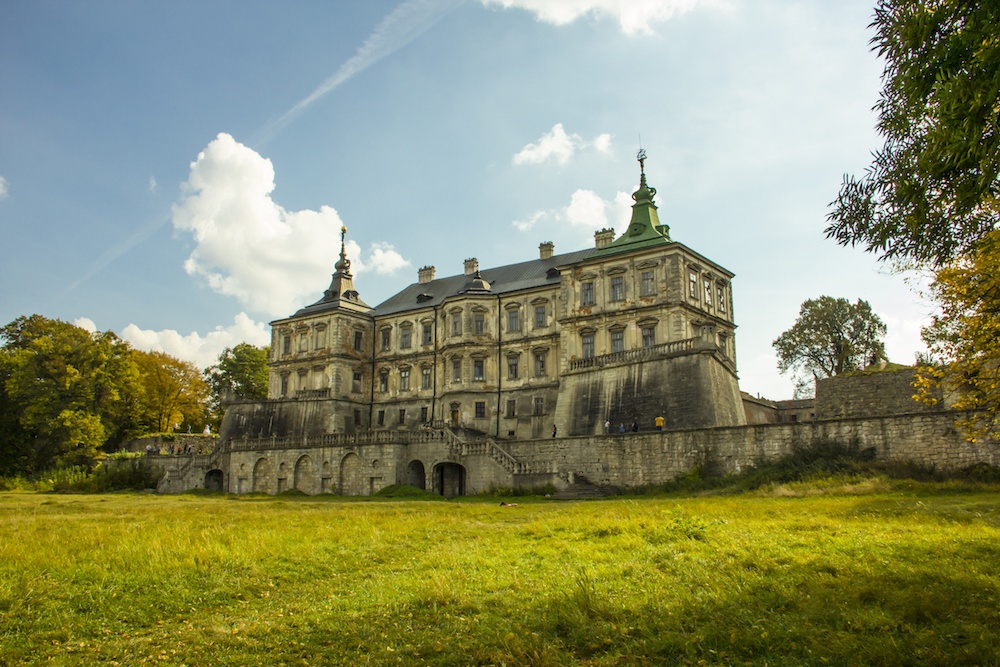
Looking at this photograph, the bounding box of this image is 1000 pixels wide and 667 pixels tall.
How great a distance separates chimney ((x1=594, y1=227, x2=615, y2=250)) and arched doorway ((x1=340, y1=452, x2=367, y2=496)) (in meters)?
22.8

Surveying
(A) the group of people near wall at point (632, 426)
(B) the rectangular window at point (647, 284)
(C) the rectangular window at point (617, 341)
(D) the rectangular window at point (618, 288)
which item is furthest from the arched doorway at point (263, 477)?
(B) the rectangular window at point (647, 284)

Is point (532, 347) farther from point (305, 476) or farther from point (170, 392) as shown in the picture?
point (170, 392)

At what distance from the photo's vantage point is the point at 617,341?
49.0 metres

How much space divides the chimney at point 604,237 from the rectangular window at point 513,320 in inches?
303

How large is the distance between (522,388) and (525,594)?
4331 cm

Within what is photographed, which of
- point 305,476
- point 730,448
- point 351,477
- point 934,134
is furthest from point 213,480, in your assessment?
point 934,134

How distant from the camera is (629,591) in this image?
11.8m

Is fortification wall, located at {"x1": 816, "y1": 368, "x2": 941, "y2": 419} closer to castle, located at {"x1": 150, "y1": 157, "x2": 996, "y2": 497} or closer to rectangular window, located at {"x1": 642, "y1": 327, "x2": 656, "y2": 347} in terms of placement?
castle, located at {"x1": 150, "y1": 157, "x2": 996, "y2": 497}

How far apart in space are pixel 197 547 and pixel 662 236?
38710mm

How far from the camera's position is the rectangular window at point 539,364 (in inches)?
2162

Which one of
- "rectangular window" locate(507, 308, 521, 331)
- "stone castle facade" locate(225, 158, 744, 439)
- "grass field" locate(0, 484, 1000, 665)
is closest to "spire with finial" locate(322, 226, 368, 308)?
"stone castle facade" locate(225, 158, 744, 439)

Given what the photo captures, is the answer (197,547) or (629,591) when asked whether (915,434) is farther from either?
(197,547)

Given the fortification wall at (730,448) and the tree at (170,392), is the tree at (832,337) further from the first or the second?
the tree at (170,392)

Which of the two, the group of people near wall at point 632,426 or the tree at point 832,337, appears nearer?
the group of people near wall at point 632,426
